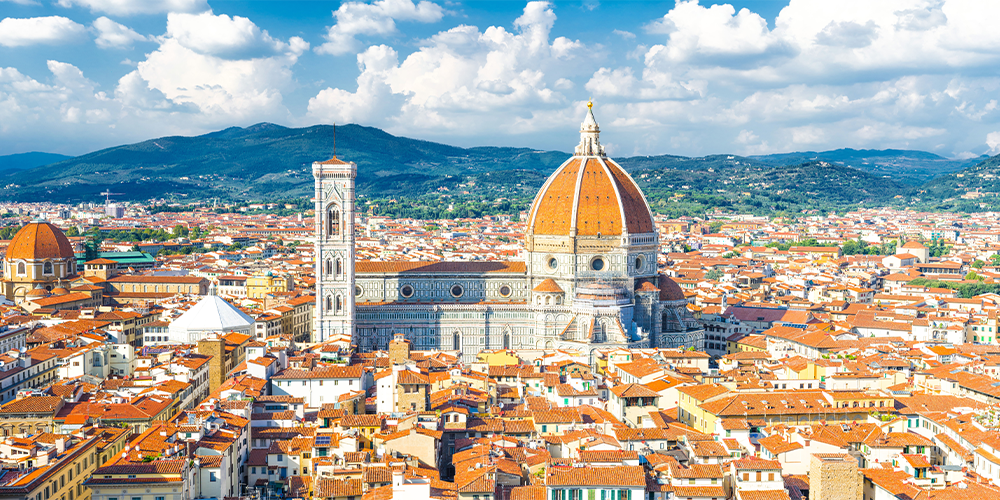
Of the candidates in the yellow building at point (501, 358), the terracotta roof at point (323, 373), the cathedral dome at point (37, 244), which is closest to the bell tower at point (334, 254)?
the yellow building at point (501, 358)

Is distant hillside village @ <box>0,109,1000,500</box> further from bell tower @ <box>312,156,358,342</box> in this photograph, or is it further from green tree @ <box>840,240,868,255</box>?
green tree @ <box>840,240,868,255</box>

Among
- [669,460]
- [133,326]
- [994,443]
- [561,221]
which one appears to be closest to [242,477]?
[669,460]

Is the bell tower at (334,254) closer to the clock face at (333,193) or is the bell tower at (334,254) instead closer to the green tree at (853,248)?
the clock face at (333,193)

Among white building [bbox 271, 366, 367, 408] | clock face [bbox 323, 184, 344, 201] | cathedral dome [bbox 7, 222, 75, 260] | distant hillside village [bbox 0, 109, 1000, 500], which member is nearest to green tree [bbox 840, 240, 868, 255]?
distant hillside village [bbox 0, 109, 1000, 500]

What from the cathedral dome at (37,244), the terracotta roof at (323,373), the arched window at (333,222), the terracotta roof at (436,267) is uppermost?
the arched window at (333,222)

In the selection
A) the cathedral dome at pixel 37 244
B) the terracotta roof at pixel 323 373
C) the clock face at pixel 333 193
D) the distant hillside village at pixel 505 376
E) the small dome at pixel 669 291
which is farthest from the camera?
the cathedral dome at pixel 37 244
